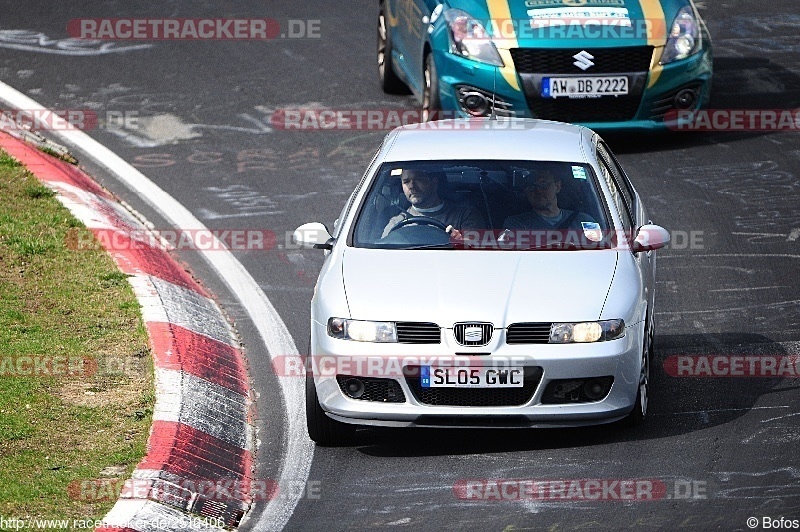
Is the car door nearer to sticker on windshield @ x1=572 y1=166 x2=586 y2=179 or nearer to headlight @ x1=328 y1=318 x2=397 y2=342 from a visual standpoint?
sticker on windshield @ x1=572 y1=166 x2=586 y2=179

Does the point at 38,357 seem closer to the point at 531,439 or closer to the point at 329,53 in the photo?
the point at 531,439

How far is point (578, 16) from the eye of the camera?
Result: 12.8 metres

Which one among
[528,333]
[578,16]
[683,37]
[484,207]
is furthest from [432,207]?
[683,37]

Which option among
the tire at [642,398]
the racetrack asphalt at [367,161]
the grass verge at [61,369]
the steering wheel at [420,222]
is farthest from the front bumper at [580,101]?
the tire at [642,398]

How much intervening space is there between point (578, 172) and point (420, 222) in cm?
99

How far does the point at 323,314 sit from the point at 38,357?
1821mm

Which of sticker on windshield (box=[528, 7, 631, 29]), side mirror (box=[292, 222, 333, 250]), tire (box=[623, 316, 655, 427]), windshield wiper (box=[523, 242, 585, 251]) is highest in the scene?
sticker on windshield (box=[528, 7, 631, 29])

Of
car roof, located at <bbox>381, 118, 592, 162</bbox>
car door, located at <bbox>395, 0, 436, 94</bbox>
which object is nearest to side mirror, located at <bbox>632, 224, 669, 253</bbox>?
car roof, located at <bbox>381, 118, 592, 162</bbox>

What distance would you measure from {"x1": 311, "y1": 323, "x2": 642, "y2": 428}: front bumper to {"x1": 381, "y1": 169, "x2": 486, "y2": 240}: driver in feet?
3.56

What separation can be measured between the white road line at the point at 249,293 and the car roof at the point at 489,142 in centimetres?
145

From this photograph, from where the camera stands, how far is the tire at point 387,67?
14.7 m

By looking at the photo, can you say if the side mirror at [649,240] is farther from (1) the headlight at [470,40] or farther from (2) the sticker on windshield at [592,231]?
(1) the headlight at [470,40]

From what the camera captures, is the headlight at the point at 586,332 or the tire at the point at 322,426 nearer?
the headlight at the point at 586,332

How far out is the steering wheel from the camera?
8.49m
